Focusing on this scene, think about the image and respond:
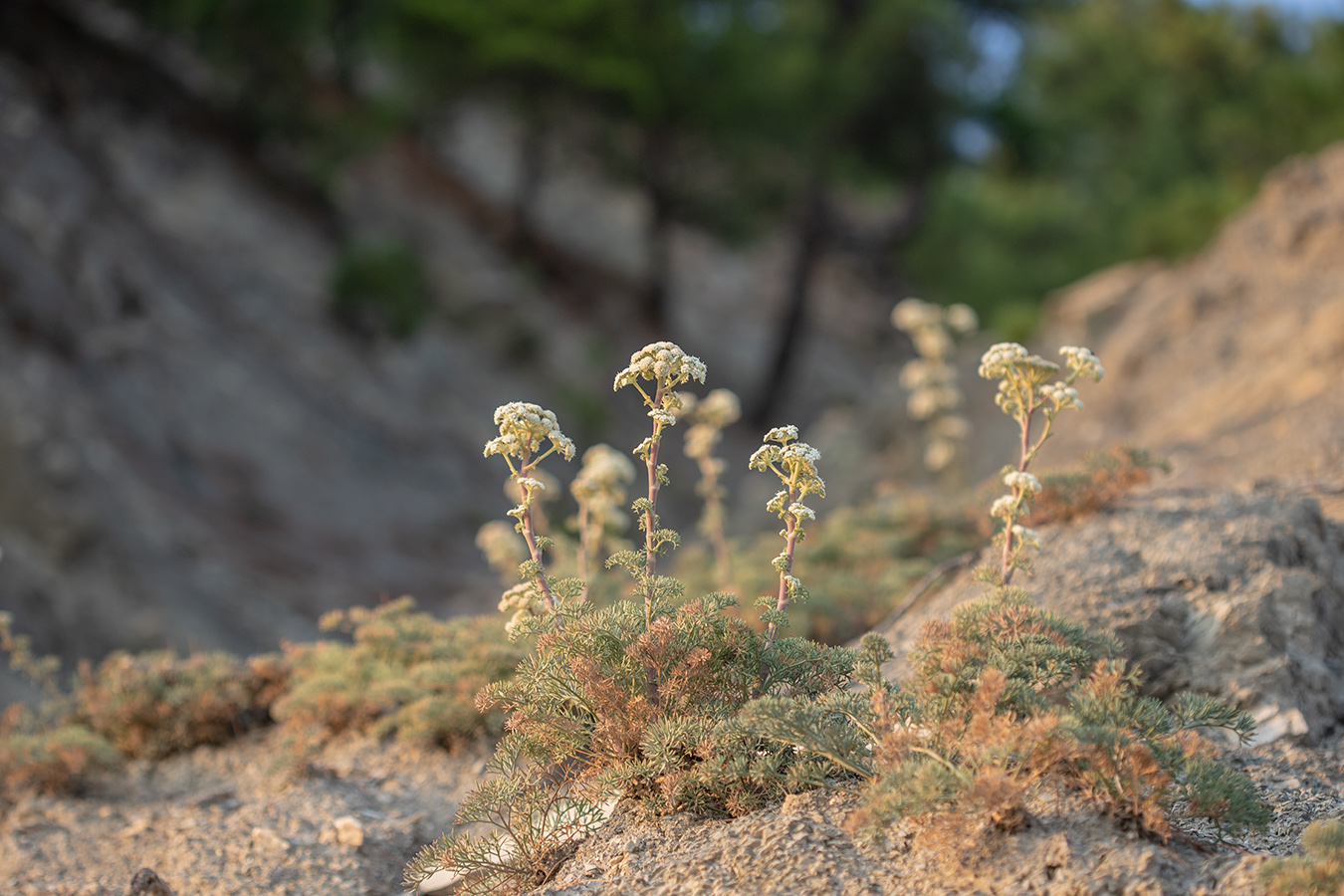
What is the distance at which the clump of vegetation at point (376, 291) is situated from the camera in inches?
580

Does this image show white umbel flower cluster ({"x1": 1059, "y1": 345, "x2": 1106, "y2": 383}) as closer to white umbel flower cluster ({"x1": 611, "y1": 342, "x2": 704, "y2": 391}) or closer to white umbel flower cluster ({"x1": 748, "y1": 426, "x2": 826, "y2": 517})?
white umbel flower cluster ({"x1": 748, "y1": 426, "x2": 826, "y2": 517})

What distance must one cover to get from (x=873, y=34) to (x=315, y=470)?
1056 centimetres

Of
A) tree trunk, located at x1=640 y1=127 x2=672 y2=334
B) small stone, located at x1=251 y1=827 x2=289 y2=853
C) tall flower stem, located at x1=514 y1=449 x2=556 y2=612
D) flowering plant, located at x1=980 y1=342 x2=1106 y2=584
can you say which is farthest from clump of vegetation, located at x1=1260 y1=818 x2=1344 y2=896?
tree trunk, located at x1=640 y1=127 x2=672 y2=334

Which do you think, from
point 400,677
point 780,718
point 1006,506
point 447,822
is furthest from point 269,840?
point 1006,506

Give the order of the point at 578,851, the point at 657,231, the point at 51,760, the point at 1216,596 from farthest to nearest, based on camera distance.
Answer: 1. the point at 657,231
2. the point at 51,760
3. the point at 1216,596
4. the point at 578,851

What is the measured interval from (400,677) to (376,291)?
1119cm

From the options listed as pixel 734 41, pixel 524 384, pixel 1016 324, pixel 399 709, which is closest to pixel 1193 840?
pixel 399 709

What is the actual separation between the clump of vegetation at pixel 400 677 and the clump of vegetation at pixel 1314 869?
8.89ft

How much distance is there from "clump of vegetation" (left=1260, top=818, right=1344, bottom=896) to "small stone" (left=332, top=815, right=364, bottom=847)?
8.66 ft

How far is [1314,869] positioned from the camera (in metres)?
2.15

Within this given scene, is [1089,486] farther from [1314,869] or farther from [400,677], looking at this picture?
[400,677]

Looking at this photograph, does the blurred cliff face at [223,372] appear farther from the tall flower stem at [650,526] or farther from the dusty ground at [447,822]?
the tall flower stem at [650,526]

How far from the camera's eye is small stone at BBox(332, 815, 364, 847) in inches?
142

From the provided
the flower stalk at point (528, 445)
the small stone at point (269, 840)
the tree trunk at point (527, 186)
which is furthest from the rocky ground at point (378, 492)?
the tree trunk at point (527, 186)
